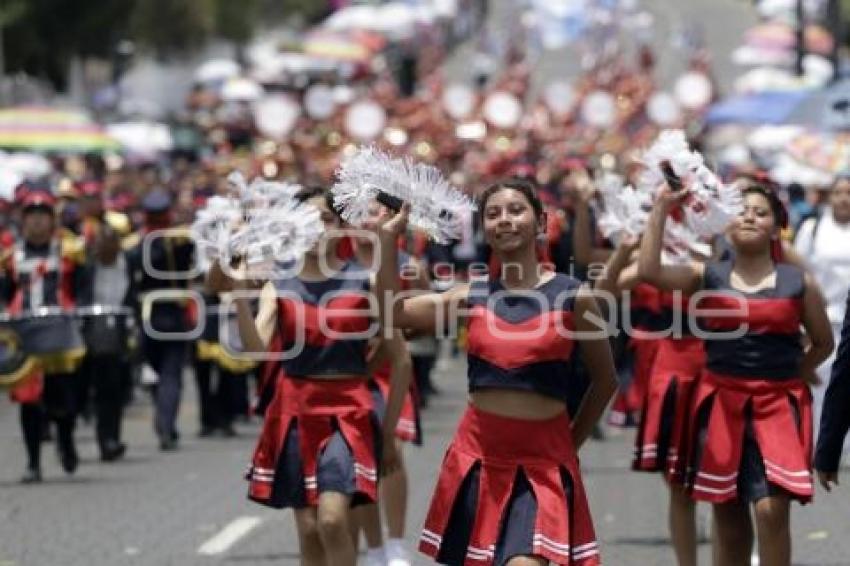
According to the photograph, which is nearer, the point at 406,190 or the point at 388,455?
the point at 406,190

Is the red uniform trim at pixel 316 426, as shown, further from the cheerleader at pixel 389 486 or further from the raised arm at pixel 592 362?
the raised arm at pixel 592 362

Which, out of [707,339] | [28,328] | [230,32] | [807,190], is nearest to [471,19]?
[230,32]

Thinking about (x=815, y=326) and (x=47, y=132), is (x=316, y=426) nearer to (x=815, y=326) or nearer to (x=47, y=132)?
(x=815, y=326)

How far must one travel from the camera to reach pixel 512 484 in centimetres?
857

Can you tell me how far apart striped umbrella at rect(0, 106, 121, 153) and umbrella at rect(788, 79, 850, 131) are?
34.8 feet

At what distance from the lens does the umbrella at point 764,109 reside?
2658 cm

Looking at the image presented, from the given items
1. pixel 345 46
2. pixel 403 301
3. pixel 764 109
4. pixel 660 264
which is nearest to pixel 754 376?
pixel 660 264

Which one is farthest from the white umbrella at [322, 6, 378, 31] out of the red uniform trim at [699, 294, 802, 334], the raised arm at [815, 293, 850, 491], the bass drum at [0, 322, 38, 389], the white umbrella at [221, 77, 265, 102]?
the raised arm at [815, 293, 850, 491]

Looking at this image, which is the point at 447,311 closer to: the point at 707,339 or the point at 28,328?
the point at 707,339

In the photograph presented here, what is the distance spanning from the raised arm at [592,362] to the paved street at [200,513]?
3.31m

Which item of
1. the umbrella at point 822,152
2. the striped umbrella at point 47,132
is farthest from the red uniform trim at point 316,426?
the striped umbrella at point 47,132

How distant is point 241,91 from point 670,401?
51.3m

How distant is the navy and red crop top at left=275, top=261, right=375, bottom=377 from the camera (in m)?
10.3

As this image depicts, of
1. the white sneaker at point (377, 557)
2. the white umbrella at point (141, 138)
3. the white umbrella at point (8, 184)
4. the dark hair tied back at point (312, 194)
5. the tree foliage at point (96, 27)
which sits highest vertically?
the tree foliage at point (96, 27)
